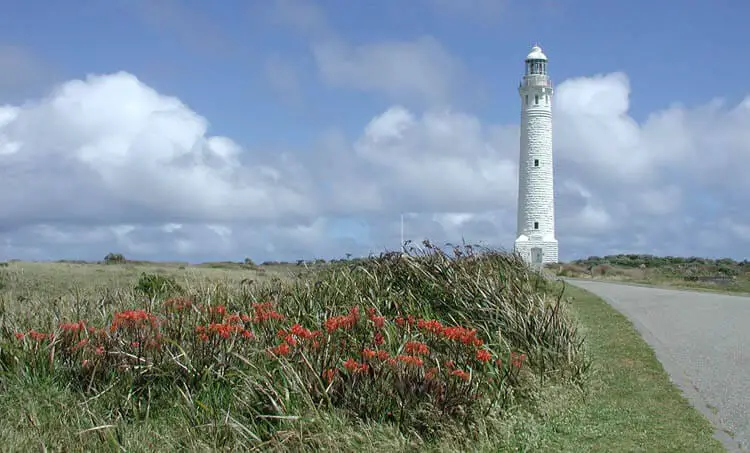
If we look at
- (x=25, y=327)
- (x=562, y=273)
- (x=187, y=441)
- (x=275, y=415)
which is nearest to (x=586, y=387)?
(x=275, y=415)

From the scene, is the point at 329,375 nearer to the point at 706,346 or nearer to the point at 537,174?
the point at 706,346

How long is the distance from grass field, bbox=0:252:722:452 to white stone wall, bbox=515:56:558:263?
142ft

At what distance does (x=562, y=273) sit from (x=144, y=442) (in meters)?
42.4

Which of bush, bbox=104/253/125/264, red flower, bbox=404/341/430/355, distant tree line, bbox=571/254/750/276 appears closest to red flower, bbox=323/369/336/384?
red flower, bbox=404/341/430/355

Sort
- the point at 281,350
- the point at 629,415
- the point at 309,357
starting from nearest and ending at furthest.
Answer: the point at 281,350, the point at 309,357, the point at 629,415

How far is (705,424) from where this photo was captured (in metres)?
9.09

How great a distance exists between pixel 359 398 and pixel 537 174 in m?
48.6

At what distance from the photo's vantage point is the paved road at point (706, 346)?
9734 mm

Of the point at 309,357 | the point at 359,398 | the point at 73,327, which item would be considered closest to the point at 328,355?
the point at 309,357

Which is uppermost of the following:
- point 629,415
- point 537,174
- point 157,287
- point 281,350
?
point 537,174

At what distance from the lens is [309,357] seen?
9070mm

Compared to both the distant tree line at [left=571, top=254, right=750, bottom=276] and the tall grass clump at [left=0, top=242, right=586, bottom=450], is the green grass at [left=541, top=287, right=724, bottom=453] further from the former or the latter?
the distant tree line at [left=571, top=254, right=750, bottom=276]

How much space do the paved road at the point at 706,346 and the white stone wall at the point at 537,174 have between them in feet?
93.7

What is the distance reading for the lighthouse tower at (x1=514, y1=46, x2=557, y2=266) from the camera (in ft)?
182
